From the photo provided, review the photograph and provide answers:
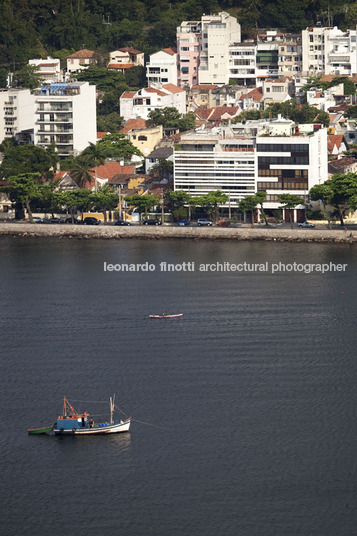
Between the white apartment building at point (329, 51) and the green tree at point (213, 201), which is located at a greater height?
the white apartment building at point (329, 51)

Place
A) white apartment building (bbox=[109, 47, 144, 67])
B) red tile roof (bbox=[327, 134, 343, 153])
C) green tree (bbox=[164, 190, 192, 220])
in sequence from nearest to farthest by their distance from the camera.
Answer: green tree (bbox=[164, 190, 192, 220]), red tile roof (bbox=[327, 134, 343, 153]), white apartment building (bbox=[109, 47, 144, 67])

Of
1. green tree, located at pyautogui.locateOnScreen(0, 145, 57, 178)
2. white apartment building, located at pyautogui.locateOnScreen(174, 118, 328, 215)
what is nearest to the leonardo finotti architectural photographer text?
white apartment building, located at pyautogui.locateOnScreen(174, 118, 328, 215)

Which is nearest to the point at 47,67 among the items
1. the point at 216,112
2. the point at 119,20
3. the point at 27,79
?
the point at 27,79

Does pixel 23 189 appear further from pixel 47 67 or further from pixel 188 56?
pixel 188 56

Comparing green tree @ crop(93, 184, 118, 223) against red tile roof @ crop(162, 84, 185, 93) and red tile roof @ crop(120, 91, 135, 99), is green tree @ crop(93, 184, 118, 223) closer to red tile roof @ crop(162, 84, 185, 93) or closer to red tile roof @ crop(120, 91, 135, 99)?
red tile roof @ crop(120, 91, 135, 99)

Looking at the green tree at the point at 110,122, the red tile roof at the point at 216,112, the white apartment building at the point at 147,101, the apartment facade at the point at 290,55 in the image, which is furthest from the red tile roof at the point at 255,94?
the green tree at the point at 110,122

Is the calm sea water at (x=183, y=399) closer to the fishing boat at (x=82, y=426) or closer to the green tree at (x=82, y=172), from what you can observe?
the fishing boat at (x=82, y=426)

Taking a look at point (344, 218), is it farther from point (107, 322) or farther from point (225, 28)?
point (225, 28)
